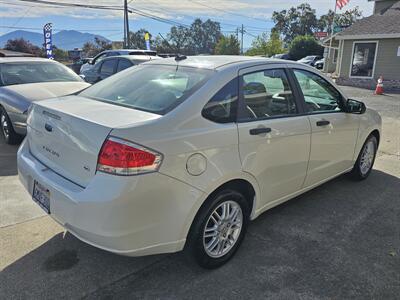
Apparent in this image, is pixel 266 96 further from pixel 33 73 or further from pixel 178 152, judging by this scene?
pixel 33 73

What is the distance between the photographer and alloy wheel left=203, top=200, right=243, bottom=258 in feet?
9.23

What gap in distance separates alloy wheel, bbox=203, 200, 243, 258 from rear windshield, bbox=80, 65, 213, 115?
2.95ft

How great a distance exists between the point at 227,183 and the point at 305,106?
132cm

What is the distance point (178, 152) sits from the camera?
2.38 m

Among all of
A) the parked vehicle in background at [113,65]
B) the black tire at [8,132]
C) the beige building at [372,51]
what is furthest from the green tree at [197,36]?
the black tire at [8,132]

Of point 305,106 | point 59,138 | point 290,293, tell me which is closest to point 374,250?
point 290,293

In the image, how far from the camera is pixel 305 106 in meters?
3.54

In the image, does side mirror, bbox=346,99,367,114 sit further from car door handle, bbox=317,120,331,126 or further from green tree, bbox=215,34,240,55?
green tree, bbox=215,34,240,55

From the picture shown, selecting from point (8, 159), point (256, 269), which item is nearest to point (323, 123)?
point (256, 269)

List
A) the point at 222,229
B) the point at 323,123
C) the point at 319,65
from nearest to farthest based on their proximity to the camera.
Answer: the point at 222,229 → the point at 323,123 → the point at 319,65

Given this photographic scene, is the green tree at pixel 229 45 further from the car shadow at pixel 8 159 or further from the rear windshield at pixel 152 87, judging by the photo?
the rear windshield at pixel 152 87

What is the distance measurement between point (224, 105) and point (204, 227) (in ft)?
3.09

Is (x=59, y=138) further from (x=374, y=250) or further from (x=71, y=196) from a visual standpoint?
(x=374, y=250)

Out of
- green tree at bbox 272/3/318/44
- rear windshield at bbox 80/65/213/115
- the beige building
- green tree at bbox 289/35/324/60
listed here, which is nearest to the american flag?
the beige building
